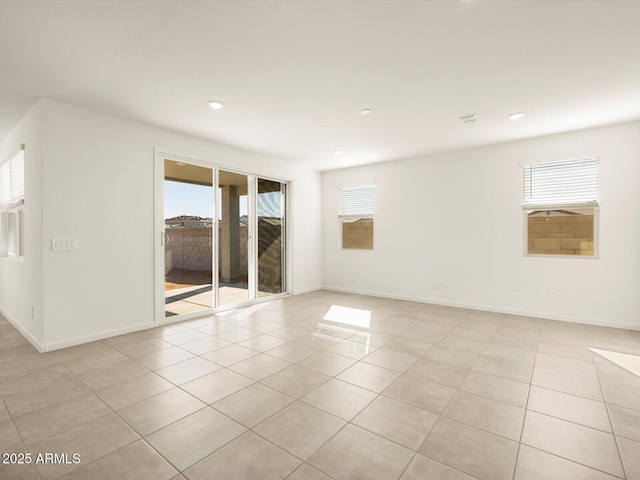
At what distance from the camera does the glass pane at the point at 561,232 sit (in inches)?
171

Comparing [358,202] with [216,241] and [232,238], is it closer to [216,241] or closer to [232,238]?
[232,238]

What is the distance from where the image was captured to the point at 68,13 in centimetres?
204

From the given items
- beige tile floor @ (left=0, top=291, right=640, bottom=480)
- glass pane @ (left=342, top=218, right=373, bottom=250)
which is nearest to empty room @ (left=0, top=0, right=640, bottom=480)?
beige tile floor @ (left=0, top=291, right=640, bottom=480)

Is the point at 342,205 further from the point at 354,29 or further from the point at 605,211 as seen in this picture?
the point at 354,29

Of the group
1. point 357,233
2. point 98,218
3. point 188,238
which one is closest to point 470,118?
point 357,233

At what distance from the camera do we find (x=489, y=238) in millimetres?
4977

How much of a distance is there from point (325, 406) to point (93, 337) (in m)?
2.92

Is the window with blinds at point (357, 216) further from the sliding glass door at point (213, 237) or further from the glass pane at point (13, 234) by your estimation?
the glass pane at point (13, 234)

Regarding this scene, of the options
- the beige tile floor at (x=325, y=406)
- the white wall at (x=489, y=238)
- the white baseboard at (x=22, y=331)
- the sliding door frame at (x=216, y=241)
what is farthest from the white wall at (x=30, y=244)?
the white wall at (x=489, y=238)

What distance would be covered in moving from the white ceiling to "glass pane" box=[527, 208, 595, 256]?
3.91ft

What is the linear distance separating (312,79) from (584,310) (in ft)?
15.0

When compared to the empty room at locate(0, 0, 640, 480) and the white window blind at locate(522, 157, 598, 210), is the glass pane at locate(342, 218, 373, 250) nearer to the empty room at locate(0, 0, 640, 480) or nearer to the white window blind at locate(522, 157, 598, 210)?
the empty room at locate(0, 0, 640, 480)

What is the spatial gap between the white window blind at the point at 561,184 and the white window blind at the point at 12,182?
669cm

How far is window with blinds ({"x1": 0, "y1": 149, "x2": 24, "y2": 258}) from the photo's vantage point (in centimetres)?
393
